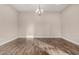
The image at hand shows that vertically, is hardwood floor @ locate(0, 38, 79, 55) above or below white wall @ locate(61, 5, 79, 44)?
below

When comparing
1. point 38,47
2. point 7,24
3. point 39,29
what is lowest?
point 38,47

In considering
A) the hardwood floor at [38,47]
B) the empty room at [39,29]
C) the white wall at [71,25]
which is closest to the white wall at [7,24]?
the empty room at [39,29]

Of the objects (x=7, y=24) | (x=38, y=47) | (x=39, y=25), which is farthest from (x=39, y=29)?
(x=7, y=24)

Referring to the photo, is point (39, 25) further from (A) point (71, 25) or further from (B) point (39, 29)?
(A) point (71, 25)

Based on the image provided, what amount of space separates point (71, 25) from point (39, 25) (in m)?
0.65

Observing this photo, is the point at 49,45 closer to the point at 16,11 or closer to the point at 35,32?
the point at 35,32

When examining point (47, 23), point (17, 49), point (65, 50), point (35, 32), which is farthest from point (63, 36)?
point (17, 49)

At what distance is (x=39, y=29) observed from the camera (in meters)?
1.76

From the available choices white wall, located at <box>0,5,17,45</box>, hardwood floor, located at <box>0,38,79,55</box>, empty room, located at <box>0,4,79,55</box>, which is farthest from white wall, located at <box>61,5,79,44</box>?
white wall, located at <box>0,5,17,45</box>

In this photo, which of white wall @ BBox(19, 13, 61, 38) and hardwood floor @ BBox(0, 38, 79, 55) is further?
white wall @ BBox(19, 13, 61, 38)

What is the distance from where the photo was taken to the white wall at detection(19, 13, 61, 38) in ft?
5.69

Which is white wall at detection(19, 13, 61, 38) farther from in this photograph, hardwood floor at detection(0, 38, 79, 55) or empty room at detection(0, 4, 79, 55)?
hardwood floor at detection(0, 38, 79, 55)

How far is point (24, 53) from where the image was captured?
1.54 m

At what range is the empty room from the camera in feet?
5.53
